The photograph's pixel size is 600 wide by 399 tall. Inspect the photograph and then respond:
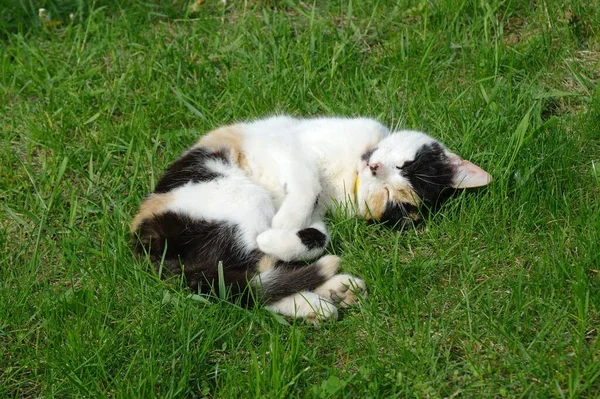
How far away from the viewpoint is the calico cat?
2.92 m

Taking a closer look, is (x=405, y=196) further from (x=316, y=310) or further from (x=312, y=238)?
(x=316, y=310)

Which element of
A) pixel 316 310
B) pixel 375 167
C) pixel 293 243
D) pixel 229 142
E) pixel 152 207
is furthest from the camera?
pixel 229 142

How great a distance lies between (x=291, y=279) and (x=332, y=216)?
0.54m

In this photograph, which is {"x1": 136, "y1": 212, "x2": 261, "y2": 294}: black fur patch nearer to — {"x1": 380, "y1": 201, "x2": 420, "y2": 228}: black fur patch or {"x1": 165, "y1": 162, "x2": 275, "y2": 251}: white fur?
{"x1": 165, "y1": 162, "x2": 275, "y2": 251}: white fur

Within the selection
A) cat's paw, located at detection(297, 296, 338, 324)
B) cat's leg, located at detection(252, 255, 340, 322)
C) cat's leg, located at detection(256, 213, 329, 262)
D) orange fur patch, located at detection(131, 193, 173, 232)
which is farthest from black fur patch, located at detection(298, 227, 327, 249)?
orange fur patch, located at detection(131, 193, 173, 232)

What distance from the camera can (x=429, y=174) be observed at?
10.8 feet

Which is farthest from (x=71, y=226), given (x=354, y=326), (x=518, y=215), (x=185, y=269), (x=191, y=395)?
(x=518, y=215)

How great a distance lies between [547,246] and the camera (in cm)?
294

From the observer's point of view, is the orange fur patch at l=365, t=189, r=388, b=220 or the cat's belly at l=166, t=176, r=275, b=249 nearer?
the cat's belly at l=166, t=176, r=275, b=249

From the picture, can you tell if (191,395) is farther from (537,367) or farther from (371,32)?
(371,32)

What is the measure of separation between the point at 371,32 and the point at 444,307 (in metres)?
2.19

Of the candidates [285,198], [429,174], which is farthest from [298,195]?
[429,174]

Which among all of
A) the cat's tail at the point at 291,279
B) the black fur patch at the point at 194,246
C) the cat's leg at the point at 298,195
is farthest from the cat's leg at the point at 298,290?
the cat's leg at the point at 298,195

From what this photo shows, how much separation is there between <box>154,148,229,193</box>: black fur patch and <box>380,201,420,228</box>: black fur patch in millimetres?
776
